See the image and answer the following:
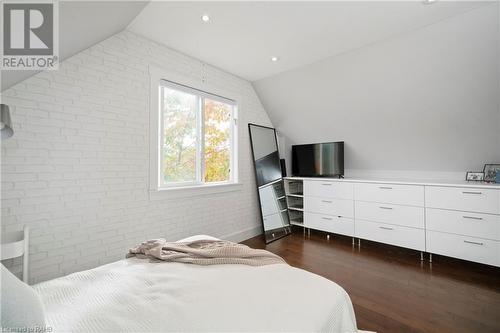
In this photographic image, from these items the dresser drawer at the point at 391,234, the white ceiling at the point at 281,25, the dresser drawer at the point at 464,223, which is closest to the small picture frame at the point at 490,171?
the dresser drawer at the point at 464,223

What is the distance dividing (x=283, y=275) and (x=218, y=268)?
1.33ft

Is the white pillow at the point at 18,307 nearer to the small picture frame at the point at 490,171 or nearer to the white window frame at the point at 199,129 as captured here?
the white window frame at the point at 199,129

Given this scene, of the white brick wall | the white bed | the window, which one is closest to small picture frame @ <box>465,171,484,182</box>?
the white bed

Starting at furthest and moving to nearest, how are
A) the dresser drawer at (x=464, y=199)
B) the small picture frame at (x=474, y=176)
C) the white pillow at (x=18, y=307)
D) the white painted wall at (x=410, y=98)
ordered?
the small picture frame at (x=474, y=176) → the dresser drawer at (x=464, y=199) → the white painted wall at (x=410, y=98) → the white pillow at (x=18, y=307)

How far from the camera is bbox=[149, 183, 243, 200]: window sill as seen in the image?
2.62 meters

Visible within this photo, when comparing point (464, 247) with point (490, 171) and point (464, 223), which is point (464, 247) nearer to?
point (464, 223)

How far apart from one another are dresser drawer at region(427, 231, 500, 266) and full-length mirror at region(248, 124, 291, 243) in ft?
6.77

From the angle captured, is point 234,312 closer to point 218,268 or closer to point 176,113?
point 218,268

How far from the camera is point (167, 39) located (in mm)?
2590

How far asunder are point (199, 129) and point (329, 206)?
236cm

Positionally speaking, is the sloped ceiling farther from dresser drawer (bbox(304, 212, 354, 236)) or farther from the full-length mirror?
dresser drawer (bbox(304, 212, 354, 236))

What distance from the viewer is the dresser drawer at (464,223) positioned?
2.42m

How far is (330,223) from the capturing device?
144 inches

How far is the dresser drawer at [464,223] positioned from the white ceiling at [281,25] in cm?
210
